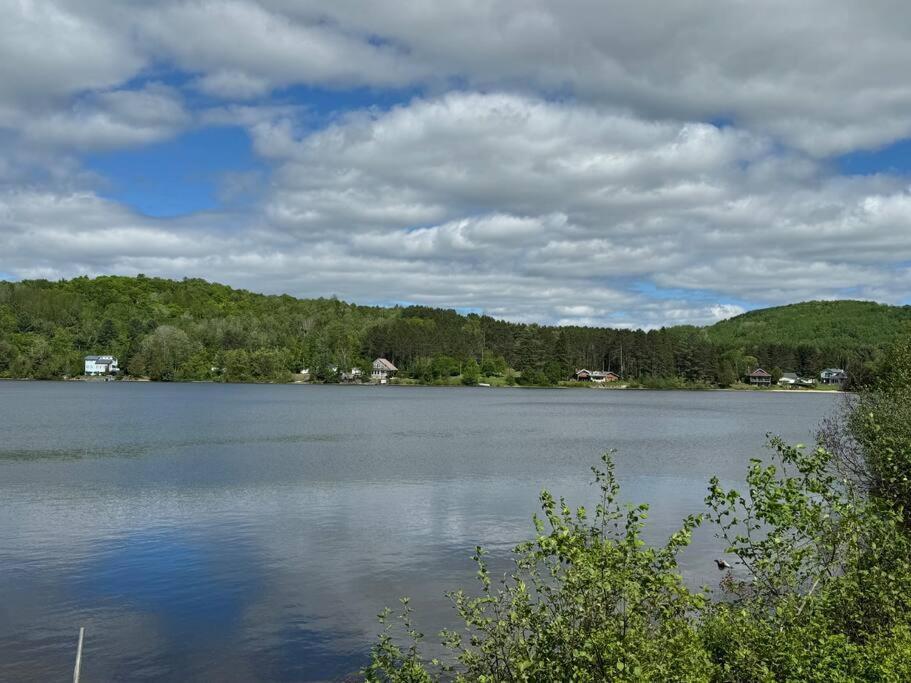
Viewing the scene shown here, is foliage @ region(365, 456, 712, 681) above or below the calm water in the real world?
above

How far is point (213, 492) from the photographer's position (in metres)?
38.9

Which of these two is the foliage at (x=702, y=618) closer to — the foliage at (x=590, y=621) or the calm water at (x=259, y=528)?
the foliage at (x=590, y=621)

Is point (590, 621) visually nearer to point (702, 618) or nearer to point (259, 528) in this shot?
point (702, 618)

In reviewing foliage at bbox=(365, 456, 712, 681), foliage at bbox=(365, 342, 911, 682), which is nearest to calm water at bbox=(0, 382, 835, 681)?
foliage at bbox=(365, 456, 712, 681)

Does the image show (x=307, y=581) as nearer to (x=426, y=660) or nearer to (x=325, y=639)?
(x=325, y=639)

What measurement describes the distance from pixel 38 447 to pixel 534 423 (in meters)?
54.5

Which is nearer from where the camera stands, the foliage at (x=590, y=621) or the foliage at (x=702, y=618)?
the foliage at (x=702, y=618)

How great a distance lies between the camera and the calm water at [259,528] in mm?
18547

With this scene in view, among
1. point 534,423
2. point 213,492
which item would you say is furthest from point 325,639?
point 534,423

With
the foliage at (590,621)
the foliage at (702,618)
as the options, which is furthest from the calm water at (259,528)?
the foliage at (702,618)

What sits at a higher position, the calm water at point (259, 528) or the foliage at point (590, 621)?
the foliage at point (590, 621)

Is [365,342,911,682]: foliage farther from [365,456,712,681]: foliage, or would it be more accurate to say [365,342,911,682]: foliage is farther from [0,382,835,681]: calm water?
[0,382,835,681]: calm water

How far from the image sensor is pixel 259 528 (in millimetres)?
30766

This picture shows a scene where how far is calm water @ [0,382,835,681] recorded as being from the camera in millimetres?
18547
